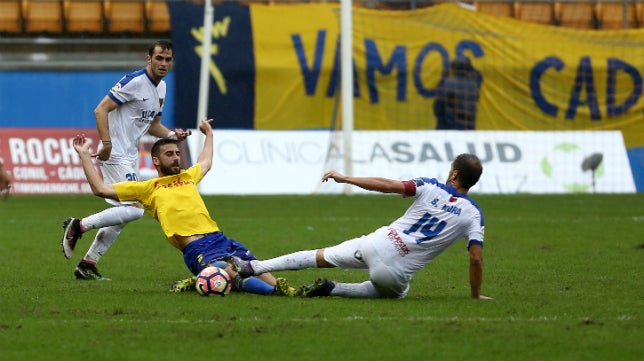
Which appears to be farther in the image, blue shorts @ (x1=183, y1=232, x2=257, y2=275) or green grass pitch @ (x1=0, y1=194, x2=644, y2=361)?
blue shorts @ (x1=183, y1=232, x2=257, y2=275)

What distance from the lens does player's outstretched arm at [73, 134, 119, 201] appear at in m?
9.72

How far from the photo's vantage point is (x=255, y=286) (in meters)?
9.98

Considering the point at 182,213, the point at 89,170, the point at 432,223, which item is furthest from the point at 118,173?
the point at 432,223

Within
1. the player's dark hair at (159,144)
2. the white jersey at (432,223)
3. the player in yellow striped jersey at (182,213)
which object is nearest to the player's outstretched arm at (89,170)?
the player in yellow striped jersey at (182,213)

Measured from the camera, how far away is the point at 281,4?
30766mm

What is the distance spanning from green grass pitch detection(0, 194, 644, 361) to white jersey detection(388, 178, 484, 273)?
16.2 inches

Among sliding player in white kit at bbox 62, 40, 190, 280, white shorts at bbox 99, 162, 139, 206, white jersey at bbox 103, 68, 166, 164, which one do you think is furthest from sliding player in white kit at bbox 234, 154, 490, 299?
white jersey at bbox 103, 68, 166, 164

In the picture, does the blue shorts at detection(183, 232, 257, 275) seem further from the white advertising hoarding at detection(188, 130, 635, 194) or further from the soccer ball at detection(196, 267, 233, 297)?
the white advertising hoarding at detection(188, 130, 635, 194)

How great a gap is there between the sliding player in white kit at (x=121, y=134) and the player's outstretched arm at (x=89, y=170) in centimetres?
104

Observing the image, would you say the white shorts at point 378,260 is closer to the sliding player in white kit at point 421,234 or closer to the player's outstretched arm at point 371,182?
the sliding player in white kit at point 421,234

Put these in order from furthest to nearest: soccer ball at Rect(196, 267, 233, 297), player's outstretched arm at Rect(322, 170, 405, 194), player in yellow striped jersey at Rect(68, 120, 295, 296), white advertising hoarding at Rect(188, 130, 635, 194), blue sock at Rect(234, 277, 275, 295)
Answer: white advertising hoarding at Rect(188, 130, 635, 194) → player in yellow striped jersey at Rect(68, 120, 295, 296) → blue sock at Rect(234, 277, 275, 295) → soccer ball at Rect(196, 267, 233, 297) → player's outstretched arm at Rect(322, 170, 405, 194)

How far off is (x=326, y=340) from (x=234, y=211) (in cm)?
1286

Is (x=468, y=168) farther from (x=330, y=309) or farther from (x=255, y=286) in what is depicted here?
(x=255, y=286)

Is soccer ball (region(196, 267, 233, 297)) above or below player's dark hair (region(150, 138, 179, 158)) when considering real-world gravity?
below
